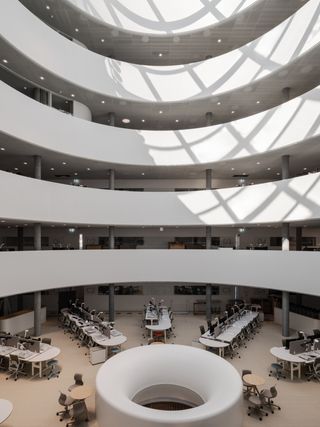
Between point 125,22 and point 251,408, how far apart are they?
749 inches

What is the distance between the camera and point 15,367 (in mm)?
10812

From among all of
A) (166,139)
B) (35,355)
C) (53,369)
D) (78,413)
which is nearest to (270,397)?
(78,413)

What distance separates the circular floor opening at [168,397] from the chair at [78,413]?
65.4 inches

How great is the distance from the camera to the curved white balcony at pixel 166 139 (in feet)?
42.7

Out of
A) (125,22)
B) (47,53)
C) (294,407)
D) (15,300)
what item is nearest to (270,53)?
(125,22)

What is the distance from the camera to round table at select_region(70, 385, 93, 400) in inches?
328

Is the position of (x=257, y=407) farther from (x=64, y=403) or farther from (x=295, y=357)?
(x=64, y=403)

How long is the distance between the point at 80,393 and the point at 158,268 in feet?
30.7

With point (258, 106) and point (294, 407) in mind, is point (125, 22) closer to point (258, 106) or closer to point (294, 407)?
point (258, 106)

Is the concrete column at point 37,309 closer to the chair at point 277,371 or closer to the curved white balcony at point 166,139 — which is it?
the curved white balcony at point 166,139

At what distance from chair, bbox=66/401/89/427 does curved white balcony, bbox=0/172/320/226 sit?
302 inches

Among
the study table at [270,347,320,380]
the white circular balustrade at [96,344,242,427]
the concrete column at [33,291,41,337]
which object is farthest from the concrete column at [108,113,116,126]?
the study table at [270,347,320,380]

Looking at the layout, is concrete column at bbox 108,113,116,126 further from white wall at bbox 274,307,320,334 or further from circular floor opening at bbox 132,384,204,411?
white wall at bbox 274,307,320,334

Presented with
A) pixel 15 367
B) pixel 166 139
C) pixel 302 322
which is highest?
pixel 166 139
